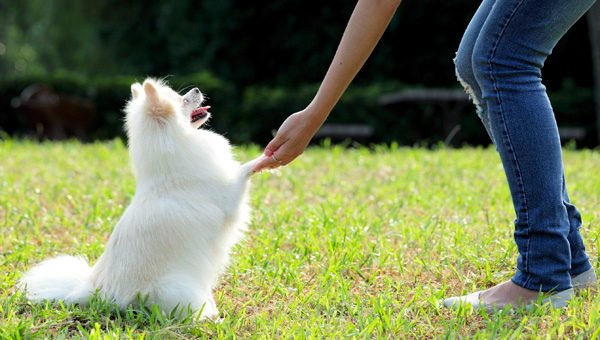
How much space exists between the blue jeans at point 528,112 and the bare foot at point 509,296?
10 centimetres

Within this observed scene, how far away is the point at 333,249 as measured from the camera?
9.85 feet

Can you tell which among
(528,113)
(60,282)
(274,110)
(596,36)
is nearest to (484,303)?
(528,113)

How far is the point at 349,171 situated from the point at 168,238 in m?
3.28

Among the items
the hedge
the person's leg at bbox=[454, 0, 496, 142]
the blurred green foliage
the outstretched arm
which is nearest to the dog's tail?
the outstretched arm

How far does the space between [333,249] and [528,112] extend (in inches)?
51.9

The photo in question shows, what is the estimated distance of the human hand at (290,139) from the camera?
232cm

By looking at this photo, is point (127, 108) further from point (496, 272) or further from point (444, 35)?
point (444, 35)

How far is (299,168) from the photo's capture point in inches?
215

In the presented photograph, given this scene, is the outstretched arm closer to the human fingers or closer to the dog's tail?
the human fingers

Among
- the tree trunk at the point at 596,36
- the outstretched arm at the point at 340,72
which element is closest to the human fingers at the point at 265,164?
the outstretched arm at the point at 340,72

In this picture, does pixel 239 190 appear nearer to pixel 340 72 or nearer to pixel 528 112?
pixel 340 72

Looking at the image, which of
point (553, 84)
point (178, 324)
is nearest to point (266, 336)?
point (178, 324)

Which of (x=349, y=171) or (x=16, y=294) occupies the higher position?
(x=16, y=294)

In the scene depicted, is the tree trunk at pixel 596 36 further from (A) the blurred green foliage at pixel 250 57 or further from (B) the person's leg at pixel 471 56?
(B) the person's leg at pixel 471 56
